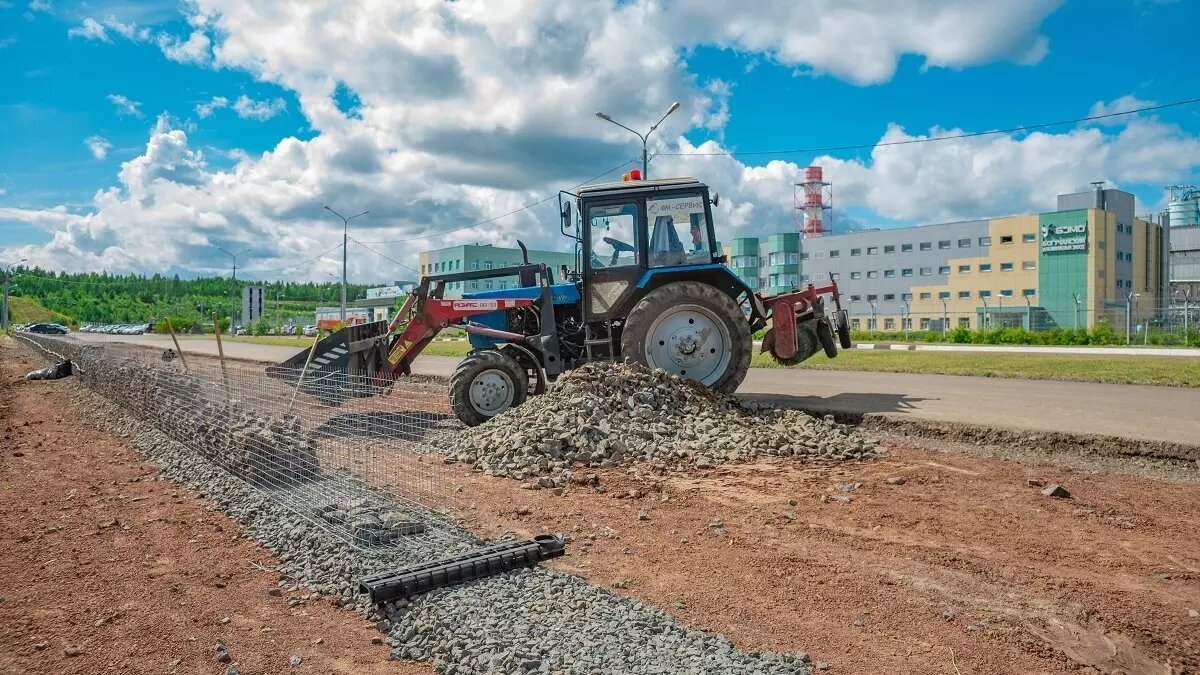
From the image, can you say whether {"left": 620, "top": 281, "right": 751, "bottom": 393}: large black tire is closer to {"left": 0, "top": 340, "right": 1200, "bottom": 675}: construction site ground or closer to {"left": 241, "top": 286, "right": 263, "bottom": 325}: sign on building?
{"left": 0, "top": 340, "right": 1200, "bottom": 675}: construction site ground

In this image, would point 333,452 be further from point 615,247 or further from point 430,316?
point 615,247

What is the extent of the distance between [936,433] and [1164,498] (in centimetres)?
273

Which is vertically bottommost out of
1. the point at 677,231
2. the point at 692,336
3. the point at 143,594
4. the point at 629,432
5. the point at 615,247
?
the point at 143,594

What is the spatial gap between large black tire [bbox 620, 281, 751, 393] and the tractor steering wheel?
2.23 feet

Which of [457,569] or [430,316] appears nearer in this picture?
[457,569]

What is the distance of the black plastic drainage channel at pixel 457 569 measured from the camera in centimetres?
412

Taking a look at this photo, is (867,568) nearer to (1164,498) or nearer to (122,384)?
(1164,498)

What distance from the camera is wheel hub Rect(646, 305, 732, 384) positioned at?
9727 mm

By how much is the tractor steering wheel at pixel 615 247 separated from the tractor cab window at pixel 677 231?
0.32m

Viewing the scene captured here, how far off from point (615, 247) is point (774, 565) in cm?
601

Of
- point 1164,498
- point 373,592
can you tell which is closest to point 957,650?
point 373,592

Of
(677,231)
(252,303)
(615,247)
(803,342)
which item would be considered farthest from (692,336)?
(252,303)

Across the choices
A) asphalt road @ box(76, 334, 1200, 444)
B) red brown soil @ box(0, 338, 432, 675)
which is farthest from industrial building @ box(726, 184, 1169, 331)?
red brown soil @ box(0, 338, 432, 675)

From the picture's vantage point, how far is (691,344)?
9781 mm
